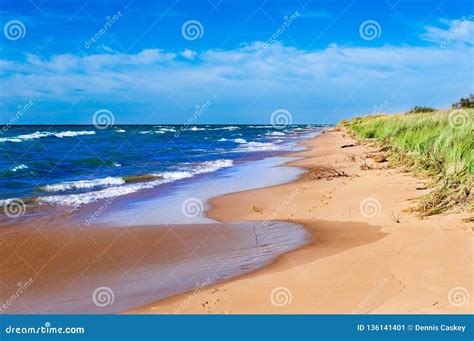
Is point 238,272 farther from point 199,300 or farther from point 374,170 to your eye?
point 374,170

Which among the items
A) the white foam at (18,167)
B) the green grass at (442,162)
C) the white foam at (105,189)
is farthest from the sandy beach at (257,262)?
the white foam at (18,167)

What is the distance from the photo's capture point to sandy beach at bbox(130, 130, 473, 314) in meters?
4.37

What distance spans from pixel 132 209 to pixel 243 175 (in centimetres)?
642

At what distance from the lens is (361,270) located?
5234 millimetres

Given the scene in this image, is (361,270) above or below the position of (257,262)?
below

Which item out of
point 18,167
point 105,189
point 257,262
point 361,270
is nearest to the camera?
point 361,270

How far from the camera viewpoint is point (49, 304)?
4.98 meters

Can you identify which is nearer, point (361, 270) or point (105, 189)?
point (361, 270)

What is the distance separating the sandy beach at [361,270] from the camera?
4371 mm

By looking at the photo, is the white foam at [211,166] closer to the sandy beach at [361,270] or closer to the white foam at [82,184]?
the white foam at [82,184]

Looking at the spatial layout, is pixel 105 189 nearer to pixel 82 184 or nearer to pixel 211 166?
pixel 82 184

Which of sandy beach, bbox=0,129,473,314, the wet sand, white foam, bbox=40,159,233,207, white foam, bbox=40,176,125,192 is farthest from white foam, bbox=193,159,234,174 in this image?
the wet sand

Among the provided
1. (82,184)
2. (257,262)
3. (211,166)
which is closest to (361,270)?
(257,262)

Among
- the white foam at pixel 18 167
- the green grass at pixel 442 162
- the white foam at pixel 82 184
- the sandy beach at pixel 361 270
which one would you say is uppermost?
the white foam at pixel 18 167
